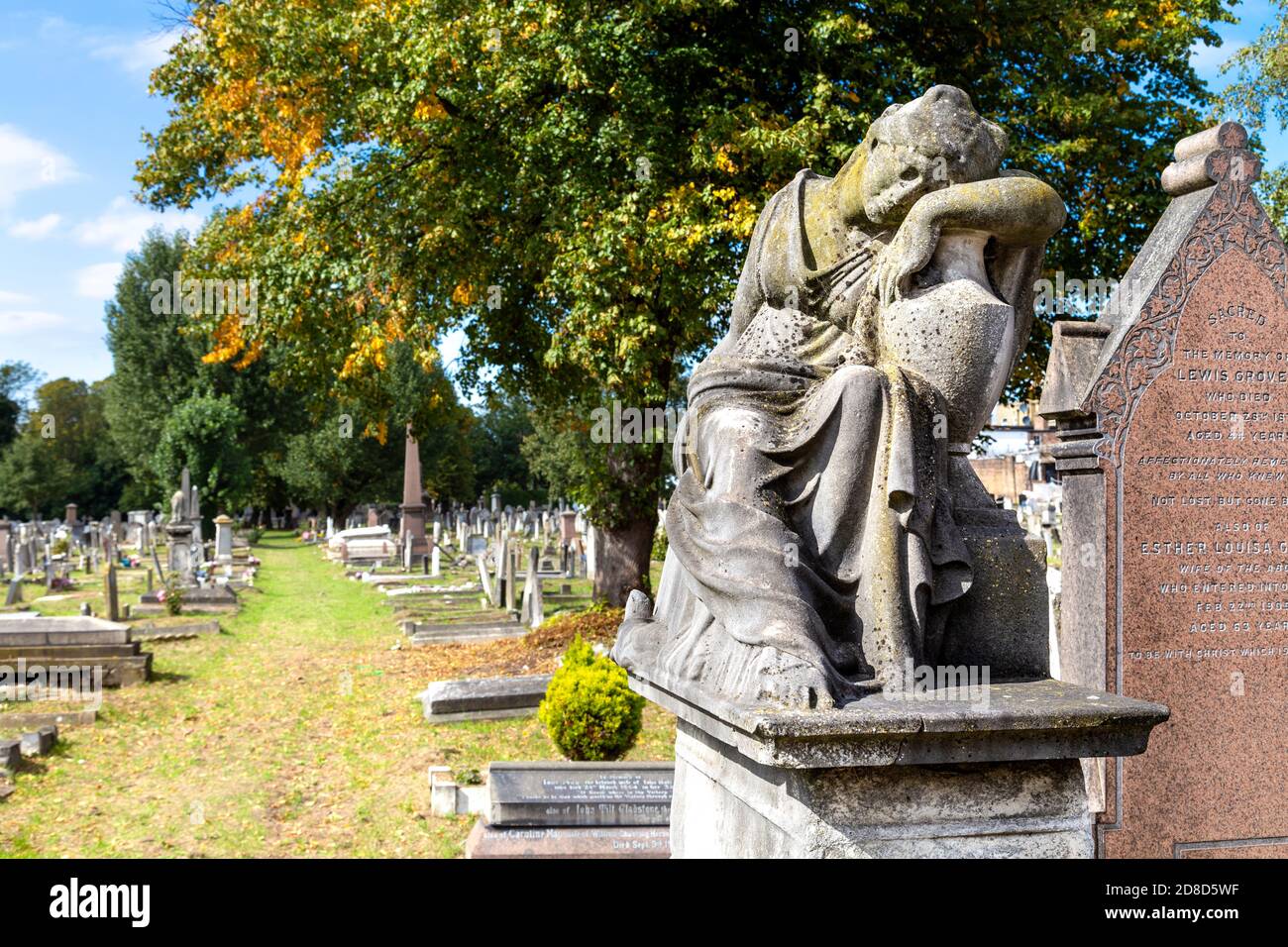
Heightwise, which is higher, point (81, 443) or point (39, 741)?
point (81, 443)

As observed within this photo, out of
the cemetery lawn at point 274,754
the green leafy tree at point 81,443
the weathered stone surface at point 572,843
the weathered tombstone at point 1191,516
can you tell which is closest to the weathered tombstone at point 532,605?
the cemetery lawn at point 274,754

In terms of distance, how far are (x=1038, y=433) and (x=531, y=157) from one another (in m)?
39.3

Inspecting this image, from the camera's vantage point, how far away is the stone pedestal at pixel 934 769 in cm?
293

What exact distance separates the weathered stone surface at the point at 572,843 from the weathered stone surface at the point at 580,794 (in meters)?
0.06

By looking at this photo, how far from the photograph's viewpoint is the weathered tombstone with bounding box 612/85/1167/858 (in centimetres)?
308

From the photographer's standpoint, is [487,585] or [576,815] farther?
[487,585]

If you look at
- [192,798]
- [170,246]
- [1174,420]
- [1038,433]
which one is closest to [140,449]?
[170,246]

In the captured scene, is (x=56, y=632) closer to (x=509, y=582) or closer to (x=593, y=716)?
(x=593, y=716)

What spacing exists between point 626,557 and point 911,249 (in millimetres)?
12107

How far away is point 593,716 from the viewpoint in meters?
8.77

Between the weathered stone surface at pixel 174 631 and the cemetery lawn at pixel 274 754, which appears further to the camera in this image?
the weathered stone surface at pixel 174 631

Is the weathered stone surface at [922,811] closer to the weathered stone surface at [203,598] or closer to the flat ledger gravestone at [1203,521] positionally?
the flat ledger gravestone at [1203,521]

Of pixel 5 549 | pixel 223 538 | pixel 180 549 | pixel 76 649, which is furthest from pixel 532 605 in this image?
pixel 223 538

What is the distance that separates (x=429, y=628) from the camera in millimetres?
16938
